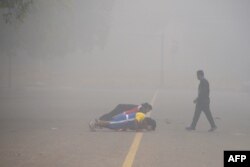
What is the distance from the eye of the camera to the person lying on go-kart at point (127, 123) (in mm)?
14656

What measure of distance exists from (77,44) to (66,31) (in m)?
9.04

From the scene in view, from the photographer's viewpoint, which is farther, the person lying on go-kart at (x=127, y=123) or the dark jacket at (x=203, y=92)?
the dark jacket at (x=203, y=92)

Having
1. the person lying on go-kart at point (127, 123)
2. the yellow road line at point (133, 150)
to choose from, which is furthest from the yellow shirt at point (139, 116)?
the yellow road line at point (133, 150)

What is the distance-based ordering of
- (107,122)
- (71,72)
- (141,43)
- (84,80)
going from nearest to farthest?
(107,122) < (84,80) < (71,72) < (141,43)

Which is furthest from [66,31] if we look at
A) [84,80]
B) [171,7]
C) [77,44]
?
[171,7]

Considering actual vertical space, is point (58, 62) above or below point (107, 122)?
below

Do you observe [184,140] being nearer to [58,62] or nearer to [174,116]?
[174,116]

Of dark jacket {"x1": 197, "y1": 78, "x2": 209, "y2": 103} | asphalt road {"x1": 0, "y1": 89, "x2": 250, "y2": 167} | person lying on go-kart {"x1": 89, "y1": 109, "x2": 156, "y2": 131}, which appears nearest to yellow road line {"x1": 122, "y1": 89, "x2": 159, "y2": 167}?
asphalt road {"x1": 0, "y1": 89, "x2": 250, "y2": 167}

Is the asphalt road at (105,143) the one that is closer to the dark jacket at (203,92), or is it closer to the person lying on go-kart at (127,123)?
the person lying on go-kart at (127,123)

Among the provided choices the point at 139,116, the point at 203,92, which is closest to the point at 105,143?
the point at 139,116

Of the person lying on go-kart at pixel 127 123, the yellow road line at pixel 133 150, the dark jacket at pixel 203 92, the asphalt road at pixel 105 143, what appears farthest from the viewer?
the dark jacket at pixel 203 92

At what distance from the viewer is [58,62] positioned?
78625 mm

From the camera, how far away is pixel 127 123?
1473cm

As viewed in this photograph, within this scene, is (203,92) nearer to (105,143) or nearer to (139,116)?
(139,116)
